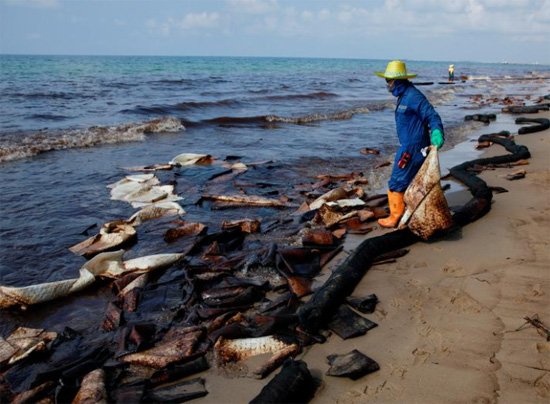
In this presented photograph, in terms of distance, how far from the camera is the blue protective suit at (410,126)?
520 centimetres

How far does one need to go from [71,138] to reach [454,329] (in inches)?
497

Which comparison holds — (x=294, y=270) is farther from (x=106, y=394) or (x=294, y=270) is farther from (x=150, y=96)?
(x=150, y=96)

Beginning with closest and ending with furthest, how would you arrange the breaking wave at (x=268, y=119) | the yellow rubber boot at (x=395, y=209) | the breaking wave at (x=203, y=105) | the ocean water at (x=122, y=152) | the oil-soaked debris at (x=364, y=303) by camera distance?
the oil-soaked debris at (x=364, y=303), the ocean water at (x=122, y=152), the yellow rubber boot at (x=395, y=209), the breaking wave at (x=268, y=119), the breaking wave at (x=203, y=105)

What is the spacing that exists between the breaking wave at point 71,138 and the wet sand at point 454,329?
32.3 feet

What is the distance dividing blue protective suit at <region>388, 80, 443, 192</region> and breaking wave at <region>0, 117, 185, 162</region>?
390 inches

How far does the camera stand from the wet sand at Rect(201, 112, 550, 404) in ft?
8.80

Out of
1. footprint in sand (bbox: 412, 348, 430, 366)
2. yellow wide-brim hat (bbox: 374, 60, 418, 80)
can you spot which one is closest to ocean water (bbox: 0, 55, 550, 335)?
yellow wide-brim hat (bbox: 374, 60, 418, 80)

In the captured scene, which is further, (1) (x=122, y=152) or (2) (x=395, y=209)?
(1) (x=122, y=152)

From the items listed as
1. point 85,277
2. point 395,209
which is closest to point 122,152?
point 85,277

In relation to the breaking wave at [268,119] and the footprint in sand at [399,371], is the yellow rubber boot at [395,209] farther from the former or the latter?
the breaking wave at [268,119]

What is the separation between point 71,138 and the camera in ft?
41.9

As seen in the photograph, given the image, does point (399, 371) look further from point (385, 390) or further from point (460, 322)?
point (460, 322)

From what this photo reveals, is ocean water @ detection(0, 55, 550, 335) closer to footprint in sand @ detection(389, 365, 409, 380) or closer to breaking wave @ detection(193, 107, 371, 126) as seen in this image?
breaking wave @ detection(193, 107, 371, 126)

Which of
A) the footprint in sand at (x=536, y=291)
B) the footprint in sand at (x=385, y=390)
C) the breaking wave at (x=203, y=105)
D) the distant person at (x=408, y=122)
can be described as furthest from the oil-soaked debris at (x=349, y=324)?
the breaking wave at (x=203, y=105)
